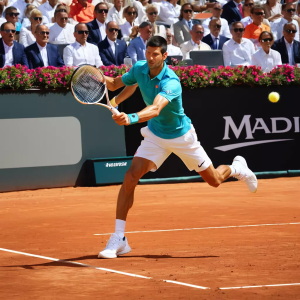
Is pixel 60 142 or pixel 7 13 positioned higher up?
pixel 7 13

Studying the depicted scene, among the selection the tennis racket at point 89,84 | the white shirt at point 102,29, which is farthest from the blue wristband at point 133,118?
the white shirt at point 102,29

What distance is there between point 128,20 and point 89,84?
9597 mm

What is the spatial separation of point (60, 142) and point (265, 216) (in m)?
4.77

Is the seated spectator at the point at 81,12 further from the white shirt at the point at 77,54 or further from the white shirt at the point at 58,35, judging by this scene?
the white shirt at the point at 77,54

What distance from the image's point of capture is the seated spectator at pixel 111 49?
41.7 ft

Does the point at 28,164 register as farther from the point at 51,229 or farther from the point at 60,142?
the point at 51,229

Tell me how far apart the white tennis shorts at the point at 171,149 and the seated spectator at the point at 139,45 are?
274 inches

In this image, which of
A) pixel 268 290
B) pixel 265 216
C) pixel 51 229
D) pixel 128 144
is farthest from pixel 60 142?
pixel 268 290

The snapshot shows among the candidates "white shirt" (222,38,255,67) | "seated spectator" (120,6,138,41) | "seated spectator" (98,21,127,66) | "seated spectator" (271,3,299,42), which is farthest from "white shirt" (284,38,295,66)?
"seated spectator" (98,21,127,66)

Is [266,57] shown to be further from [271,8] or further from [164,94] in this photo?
[164,94]

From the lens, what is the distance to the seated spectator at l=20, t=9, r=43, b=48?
12973 mm

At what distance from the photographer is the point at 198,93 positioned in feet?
39.8

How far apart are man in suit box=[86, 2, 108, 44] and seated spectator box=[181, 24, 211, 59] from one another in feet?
6.71

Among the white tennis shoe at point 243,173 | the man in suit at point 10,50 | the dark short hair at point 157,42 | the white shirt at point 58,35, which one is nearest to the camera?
the dark short hair at point 157,42
